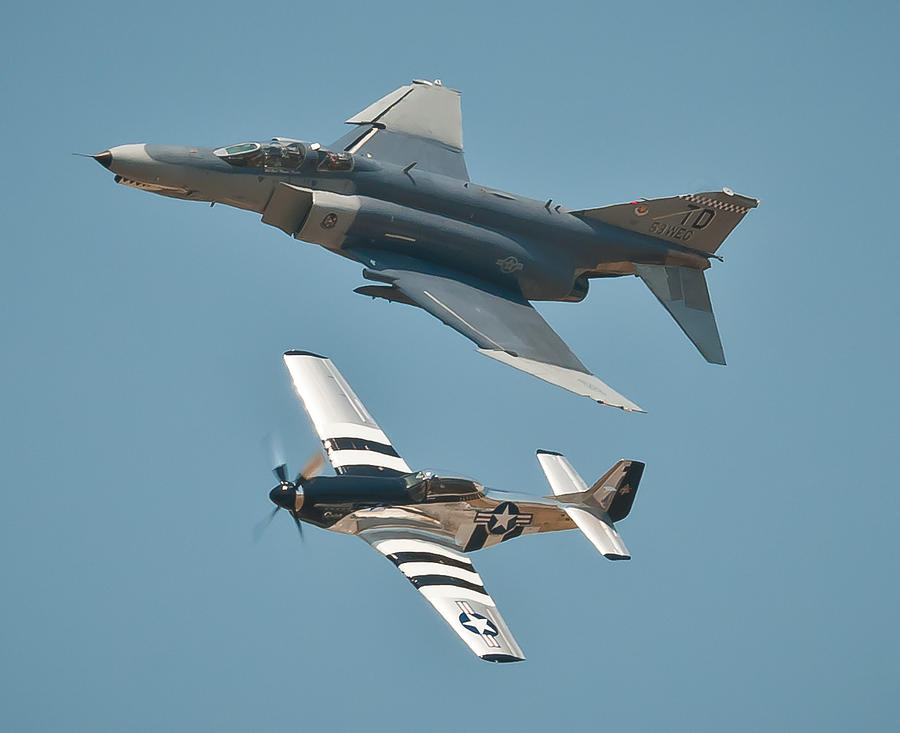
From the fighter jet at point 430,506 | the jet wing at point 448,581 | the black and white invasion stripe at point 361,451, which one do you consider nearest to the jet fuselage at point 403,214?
the fighter jet at point 430,506

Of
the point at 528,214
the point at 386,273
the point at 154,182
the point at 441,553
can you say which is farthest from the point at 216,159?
the point at 441,553

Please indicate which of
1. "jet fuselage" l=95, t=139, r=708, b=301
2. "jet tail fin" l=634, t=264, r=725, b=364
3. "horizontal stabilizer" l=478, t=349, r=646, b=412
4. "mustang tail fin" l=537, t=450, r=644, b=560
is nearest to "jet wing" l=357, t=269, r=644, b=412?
"horizontal stabilizer" l=478, t=349, r=646, b=412

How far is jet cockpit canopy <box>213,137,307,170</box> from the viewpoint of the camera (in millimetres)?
34281

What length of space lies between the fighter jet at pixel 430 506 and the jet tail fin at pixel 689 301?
345cm

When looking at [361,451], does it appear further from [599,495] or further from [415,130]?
[415,130]

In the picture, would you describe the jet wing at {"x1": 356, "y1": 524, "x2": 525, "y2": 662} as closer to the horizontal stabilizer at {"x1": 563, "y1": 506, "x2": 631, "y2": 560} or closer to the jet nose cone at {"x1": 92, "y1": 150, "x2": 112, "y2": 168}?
the horizontal stabilizer at {"x1": 563, "y1": 506, "x2": 631, "y2": 560}

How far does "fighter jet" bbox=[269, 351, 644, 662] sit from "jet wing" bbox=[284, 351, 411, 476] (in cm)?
2

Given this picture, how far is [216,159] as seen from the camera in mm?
34281

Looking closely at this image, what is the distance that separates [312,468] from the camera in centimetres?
3106

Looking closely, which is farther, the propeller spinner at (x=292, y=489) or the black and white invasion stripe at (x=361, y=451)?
the black and white invasion stripe at (x=361, y=451)

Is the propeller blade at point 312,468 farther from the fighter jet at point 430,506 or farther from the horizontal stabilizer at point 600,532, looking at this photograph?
the horizontal stabilizer at point 600,532

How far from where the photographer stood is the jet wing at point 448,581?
93.7 feet

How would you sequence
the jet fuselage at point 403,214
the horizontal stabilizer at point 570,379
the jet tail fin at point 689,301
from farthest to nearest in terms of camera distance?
the jet tail fin at point 689,301
the jet fuselage at point 403,214
the horizontal stabilizer at point 570,379

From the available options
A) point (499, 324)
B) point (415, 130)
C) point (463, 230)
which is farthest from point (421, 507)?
point (415, 130)
